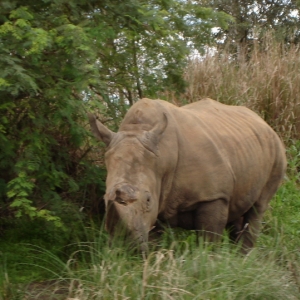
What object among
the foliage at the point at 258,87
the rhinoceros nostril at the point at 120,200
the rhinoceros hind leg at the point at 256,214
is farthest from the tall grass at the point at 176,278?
the foliage at the point at 258,87

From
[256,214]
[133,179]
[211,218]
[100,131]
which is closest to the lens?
[133,179]

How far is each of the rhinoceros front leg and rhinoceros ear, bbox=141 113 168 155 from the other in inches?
30.8

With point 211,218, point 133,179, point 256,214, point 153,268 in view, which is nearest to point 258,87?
point 256,214

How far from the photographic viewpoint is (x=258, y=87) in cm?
1046

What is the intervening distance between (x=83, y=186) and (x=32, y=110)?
4.50 ft

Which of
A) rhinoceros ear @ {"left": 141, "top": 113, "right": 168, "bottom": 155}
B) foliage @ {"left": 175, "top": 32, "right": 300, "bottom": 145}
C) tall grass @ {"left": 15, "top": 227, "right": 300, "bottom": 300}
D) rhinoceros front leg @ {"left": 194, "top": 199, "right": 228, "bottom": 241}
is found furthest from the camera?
foliage @ {"left": 175, "top": 32, "right": 300, "bottom": 145}

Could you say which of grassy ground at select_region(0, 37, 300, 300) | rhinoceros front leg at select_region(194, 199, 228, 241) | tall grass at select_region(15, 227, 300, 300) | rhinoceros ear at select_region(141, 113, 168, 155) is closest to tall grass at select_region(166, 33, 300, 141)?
grassy ground at select_region(0, 37, 300, 300)

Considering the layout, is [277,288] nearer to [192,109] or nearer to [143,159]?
[143,159]

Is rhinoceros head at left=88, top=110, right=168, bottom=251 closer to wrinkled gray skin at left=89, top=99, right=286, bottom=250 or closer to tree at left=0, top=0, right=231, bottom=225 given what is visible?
wrinkled gray skin at left=89, top=99, right=286, bottom=250

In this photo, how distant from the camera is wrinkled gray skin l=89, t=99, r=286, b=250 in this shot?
505 cm

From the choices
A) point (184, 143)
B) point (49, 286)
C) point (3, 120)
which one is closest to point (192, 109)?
point (184, 143)

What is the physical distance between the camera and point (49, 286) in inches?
198

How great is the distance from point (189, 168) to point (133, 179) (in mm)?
783

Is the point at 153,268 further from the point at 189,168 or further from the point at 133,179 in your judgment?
the point at 189,168
